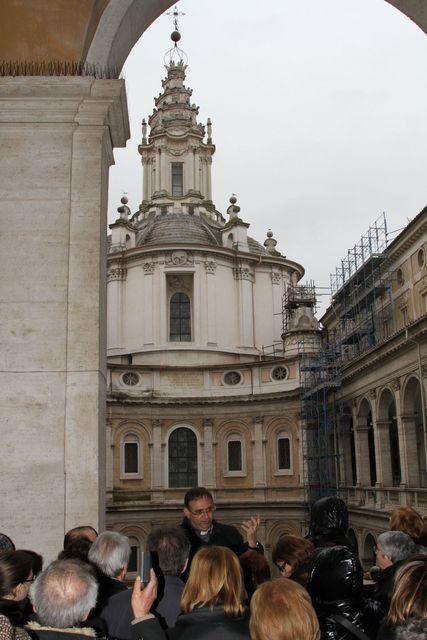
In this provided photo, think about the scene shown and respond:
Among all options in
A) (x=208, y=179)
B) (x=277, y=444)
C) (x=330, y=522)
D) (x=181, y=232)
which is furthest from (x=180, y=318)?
(x=330, y=522)

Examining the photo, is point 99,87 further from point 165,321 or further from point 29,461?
point 165,321

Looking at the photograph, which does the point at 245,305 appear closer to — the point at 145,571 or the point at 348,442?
the point at 348,442

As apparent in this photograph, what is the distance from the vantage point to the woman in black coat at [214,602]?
3.80m

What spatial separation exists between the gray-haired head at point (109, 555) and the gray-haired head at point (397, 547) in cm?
189

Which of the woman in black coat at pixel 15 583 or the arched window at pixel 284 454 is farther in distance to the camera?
the arched window at pixel 284 454

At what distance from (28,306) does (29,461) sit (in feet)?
5.55

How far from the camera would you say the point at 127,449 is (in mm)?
39250

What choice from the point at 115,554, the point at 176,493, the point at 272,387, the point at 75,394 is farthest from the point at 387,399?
the point at 115,554

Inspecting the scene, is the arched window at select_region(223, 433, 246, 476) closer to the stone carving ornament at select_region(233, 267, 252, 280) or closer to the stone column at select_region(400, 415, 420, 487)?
the stone carving ornament at select_region(233, 267, 252, 280)

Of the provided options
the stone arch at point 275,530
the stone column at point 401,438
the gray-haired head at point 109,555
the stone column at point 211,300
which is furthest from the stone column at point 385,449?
the gray-haired head at point 109,555

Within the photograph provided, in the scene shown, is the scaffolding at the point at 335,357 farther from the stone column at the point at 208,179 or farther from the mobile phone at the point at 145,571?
the mobile phone at the point at 145,571

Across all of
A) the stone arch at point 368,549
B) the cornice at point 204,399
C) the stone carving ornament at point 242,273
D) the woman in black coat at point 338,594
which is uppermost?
the stone carving ornament at point 242,273

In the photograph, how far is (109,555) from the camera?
511 centimetres

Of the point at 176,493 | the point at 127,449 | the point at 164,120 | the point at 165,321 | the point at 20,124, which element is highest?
the point at 164,120
